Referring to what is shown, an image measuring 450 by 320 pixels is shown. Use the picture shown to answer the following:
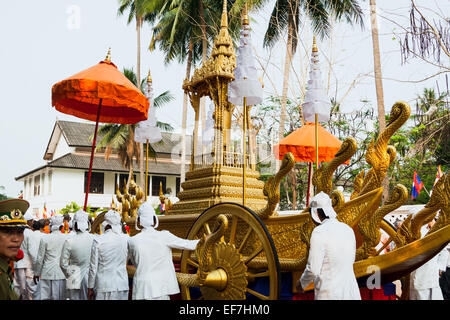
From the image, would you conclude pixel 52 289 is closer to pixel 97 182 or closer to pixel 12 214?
pixel 12 214

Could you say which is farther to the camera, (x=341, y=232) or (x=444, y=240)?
(x=444, y=240)

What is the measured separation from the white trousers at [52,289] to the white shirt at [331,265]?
5.01 m

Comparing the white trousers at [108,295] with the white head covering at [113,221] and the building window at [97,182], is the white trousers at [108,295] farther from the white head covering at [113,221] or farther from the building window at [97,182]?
the building window at [97,182]

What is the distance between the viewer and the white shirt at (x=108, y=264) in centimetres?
539

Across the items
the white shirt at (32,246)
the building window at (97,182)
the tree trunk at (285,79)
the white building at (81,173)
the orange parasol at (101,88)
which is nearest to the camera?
the orange parasol at (101,88)

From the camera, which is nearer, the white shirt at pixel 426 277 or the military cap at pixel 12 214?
the military cap at pixel 12 214

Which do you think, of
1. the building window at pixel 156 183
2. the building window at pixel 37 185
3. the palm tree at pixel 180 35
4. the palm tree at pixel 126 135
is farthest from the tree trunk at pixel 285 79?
the building window at pixel 37 185

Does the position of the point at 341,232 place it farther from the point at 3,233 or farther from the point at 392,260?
the point at 3,233

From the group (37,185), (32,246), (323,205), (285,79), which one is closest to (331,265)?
(323,205)

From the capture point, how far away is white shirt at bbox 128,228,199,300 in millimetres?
4414
